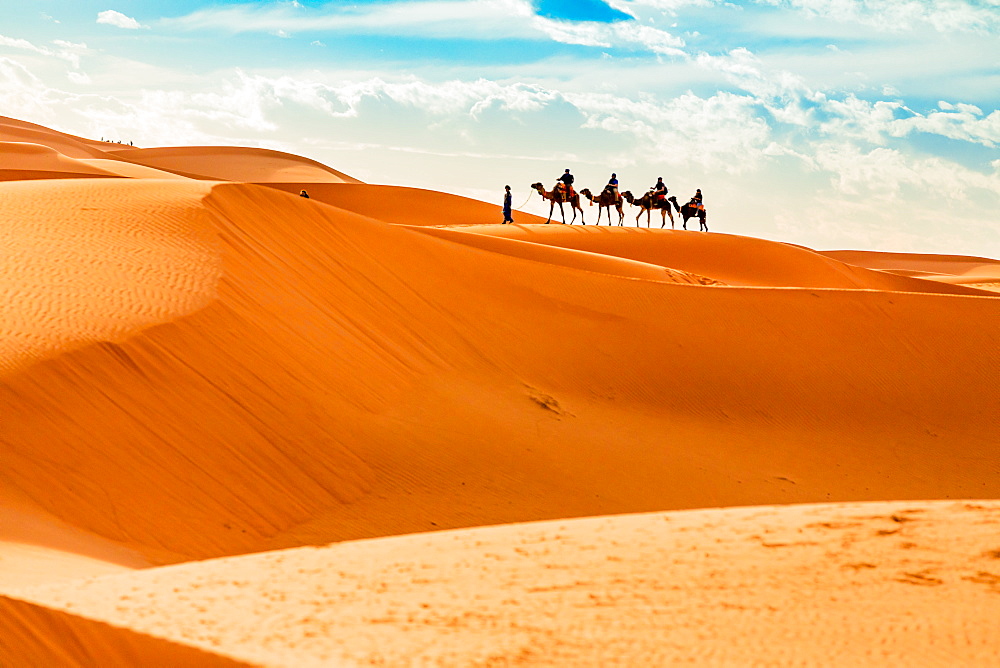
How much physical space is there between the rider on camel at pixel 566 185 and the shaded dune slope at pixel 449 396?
46.3 ft

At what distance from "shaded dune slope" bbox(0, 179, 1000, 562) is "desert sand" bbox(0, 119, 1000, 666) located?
5 cm

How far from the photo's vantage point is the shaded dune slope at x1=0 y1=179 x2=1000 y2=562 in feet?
27.5

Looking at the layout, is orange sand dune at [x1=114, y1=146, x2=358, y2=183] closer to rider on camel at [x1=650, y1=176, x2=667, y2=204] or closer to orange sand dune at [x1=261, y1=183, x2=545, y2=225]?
orange sand dune at [x1=261, y1=183, x2=545, y2=225]

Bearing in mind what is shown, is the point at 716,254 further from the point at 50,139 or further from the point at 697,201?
the point at 50,139

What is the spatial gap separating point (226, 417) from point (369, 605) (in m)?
4.90

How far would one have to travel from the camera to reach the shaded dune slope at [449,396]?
330 inches

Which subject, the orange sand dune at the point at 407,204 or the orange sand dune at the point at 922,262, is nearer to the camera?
the orange sand dune at the point at 407,204

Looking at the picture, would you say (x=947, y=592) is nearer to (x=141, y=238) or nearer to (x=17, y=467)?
(x=17, y=467)

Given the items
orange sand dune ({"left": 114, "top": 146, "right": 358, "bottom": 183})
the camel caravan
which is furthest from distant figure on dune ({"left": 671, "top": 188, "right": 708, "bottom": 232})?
orange sand dune ({"left": 114, "top": 146, "right": 358, "bottom": 183})

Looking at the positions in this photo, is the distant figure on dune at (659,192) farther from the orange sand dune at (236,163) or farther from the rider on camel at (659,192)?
the orange sand dune at (236,163)

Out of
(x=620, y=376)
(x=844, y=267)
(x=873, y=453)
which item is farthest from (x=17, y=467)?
(x=844, y=267)

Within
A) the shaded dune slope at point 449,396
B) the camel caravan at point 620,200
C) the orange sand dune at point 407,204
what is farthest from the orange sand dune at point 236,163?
the shaded dune slope at point 449,396

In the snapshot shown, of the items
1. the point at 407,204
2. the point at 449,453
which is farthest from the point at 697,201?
the point at 449,453

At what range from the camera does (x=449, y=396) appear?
12.0 m
